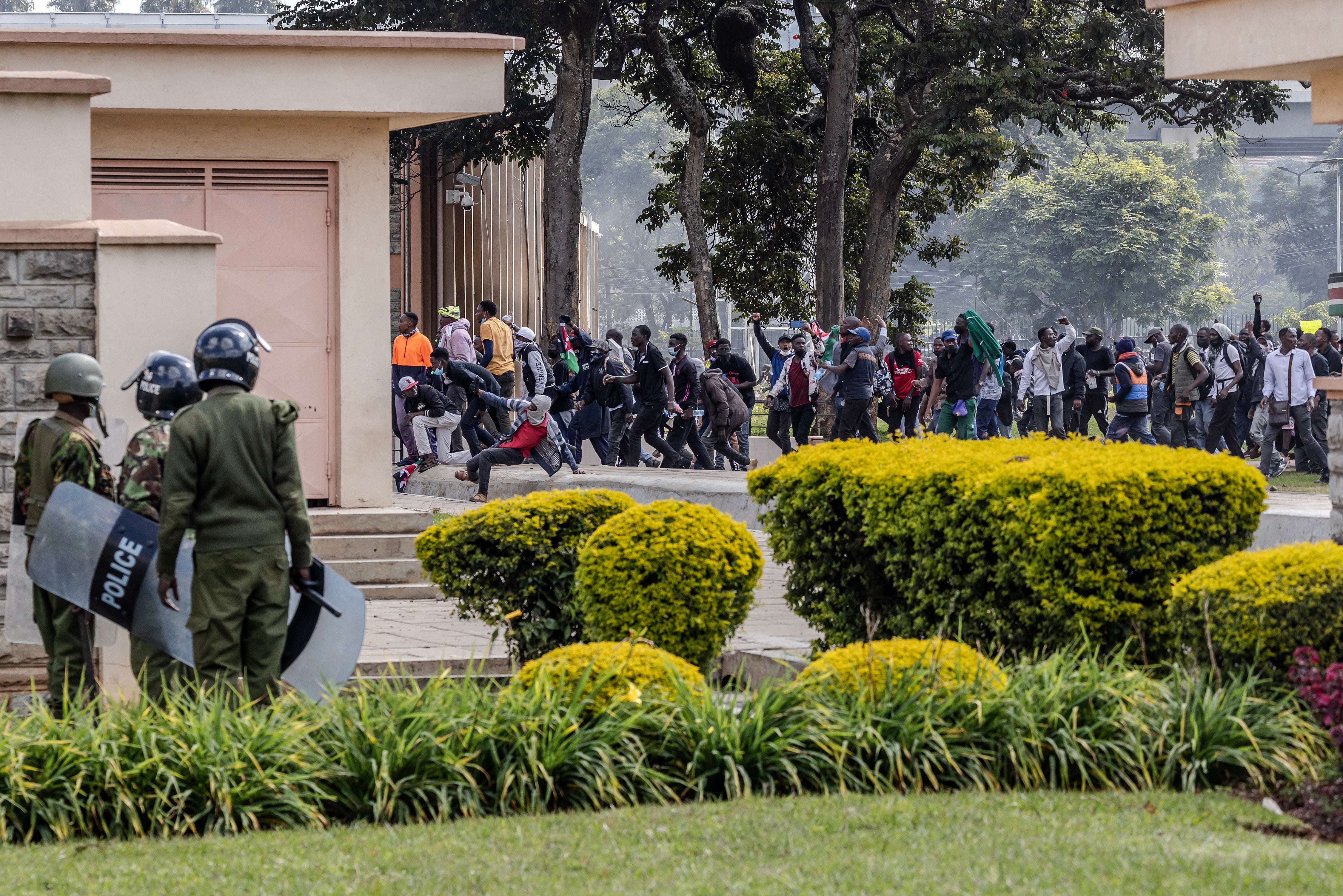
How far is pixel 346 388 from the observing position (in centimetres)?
1209

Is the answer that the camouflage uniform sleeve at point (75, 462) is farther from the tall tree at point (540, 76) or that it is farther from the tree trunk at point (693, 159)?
the tree trunk at point (693, 159)

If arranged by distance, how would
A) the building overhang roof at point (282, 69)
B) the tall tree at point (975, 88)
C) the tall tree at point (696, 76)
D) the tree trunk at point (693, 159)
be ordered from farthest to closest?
the tall tree at point (696, 76) < the tree trunk at point (693, 159) < the tall tree at point (975, 88) < the building overhang roof at point (282, 69)

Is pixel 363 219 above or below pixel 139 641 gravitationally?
above

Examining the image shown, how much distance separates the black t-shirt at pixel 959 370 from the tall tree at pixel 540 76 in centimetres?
662

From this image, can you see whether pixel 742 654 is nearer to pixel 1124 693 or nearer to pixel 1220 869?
pixel 1124 693

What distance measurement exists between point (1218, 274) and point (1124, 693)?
10156cm

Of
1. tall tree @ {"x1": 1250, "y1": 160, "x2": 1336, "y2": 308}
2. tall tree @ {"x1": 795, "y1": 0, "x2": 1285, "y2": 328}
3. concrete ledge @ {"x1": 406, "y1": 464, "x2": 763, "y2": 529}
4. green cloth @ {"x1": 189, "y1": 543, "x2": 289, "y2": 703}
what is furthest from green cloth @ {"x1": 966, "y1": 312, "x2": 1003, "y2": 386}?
tall tree @ {"x1": 1250, "y1": 160, "x2": 1336, "y2": 308}

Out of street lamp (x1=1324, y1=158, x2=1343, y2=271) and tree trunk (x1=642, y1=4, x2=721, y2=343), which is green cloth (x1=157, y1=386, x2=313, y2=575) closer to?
tree trunk (x1=642, y1=4, x2=721, y2=343)

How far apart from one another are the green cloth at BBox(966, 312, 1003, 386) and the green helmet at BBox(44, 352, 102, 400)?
11618 mm

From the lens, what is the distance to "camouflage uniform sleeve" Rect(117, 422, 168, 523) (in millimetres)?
6551

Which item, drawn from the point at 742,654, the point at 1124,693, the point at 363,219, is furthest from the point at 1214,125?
the point at 1124,693

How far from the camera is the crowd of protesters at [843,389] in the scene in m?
16.8

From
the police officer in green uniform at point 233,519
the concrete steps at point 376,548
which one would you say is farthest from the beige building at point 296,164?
the police officer in green uniform at point 233,519

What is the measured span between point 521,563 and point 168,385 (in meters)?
1.93
